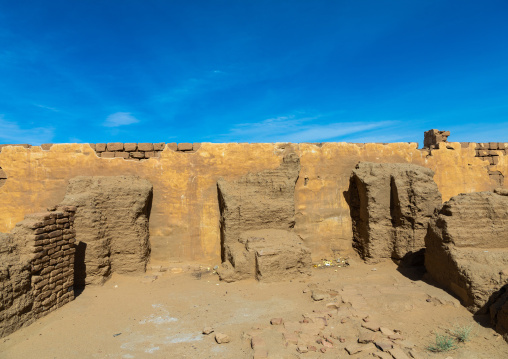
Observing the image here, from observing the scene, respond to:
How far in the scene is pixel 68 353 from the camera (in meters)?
3.95

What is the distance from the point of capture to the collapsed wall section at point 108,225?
20.4 feet

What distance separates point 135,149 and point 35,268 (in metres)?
3.37

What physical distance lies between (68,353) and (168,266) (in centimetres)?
344

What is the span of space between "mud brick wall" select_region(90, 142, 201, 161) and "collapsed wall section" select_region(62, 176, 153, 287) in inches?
22.2

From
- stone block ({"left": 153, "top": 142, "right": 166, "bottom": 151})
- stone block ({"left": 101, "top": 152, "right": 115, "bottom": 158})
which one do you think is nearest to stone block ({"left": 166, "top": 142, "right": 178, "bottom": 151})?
stone block ({"left": 153, "top": 142, "right": 166, "bottom": 151})

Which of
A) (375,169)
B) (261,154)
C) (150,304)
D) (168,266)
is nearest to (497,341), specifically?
(375,169)

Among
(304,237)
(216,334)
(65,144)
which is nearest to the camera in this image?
(216,334)

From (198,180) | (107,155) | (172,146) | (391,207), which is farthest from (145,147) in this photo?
(391,207)

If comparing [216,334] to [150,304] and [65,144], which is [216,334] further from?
[65,144]

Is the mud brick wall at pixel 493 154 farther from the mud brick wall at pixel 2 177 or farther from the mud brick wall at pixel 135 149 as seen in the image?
the mud brick wall at pixel 2 177

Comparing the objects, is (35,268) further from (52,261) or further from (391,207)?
(391,207)

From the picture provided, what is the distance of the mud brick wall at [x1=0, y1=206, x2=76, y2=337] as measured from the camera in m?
4.32

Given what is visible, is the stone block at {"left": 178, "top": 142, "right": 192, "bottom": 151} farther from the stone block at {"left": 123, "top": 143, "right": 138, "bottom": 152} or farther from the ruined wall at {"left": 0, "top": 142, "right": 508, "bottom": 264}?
the stone block at {"left": 123, "top": 143, "right": 138, "bottom": 152}

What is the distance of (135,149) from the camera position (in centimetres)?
750
